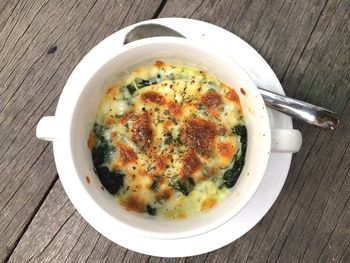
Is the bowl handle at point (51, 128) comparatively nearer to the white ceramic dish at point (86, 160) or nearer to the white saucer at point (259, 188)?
the white ceramic dish at point (86, 160)

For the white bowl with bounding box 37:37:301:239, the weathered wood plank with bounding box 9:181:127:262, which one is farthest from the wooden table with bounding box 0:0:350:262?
the white bowl with bounding box 37:37:301:239

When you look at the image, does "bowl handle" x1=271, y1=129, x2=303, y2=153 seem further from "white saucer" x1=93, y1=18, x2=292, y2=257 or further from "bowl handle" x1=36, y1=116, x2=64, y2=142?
"bowl handle" x1=36, y1=116, x2=64, y2=142

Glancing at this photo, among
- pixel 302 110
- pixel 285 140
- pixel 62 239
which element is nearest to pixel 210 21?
pixel 302 110

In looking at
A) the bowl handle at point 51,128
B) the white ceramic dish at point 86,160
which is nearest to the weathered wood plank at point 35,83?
the white ceramic dish at point 86,160

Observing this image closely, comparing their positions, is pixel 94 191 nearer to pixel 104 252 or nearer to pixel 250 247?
pixel 104 252

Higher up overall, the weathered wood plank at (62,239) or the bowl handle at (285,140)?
the bowl handle at (285,140)

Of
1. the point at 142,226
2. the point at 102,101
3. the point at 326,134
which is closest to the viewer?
the point at 142,226

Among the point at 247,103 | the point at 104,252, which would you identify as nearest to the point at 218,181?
the point at 247,103
